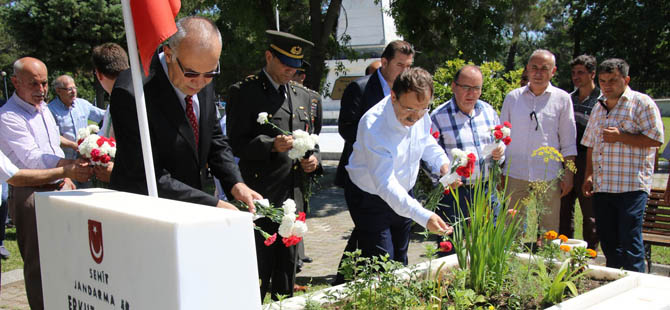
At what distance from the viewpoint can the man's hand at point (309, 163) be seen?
4273 millimetres

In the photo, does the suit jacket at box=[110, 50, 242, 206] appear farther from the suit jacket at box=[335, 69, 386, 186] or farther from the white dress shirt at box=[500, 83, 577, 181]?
the white dress shirt at box=[500, 83, 577, 181]

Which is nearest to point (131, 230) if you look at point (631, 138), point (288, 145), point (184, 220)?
Result: point (184, 220)

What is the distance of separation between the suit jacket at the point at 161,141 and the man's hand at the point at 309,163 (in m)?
1.41

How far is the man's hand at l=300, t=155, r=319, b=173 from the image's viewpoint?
4273mm

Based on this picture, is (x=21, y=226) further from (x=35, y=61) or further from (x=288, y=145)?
(x=288, y=145)

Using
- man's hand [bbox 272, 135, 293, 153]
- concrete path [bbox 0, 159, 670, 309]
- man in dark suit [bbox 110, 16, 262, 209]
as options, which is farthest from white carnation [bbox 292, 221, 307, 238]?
man's hand [bbox 272, 135, 293, 153]

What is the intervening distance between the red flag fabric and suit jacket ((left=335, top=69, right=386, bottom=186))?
2.80 m

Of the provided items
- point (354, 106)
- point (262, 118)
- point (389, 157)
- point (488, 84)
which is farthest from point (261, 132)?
point (488, 84)

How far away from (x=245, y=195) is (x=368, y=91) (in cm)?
246

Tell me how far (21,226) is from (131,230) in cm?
284

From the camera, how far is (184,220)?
1525 millimetres

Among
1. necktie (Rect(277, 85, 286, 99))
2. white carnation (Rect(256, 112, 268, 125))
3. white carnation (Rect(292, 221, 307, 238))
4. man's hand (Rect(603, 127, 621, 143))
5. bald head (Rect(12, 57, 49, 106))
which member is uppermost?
bald head (Rect(12, 57, 49, 106))

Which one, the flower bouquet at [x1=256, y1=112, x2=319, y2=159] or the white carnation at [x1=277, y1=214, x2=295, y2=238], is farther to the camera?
the flower bouquet at [x1=256, y1=112, x2=319, y2=159]

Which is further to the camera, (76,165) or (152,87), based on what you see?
(76,165)
